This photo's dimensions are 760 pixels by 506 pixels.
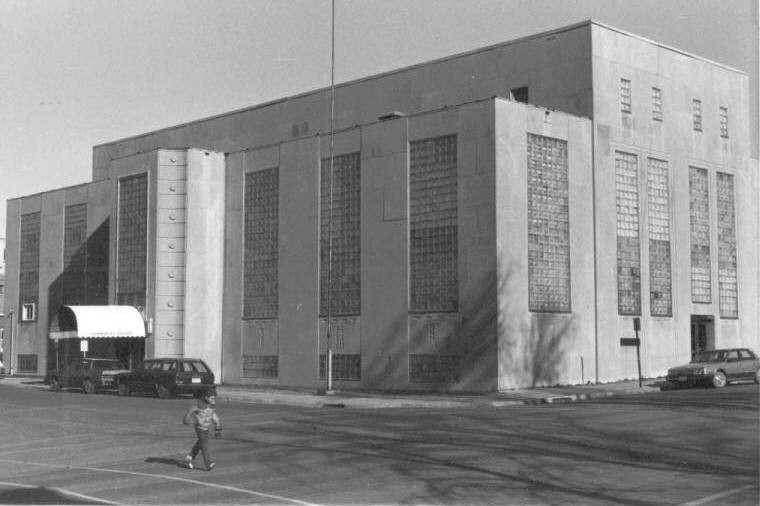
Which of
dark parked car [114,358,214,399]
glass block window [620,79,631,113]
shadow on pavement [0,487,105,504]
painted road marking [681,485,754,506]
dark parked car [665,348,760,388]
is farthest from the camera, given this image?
glass block window [620,79,631,113]

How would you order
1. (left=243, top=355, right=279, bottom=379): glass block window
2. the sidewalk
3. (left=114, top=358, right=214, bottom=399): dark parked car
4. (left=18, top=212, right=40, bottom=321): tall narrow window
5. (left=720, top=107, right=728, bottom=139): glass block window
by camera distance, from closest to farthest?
the sidewalk < (left=114, top=358, right=214, bottom=399): dark parked car < (left=243, top=355, right=279, bottom=379): glass block window < (left=720, top=107, right=728, bottom=139): glass block window < (left=18, top=212, right=40, bottom=321): tall narrow window

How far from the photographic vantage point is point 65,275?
2267 inches

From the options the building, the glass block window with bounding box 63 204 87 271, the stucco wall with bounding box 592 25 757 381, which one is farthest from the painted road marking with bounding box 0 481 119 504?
the glass block window with bounding box 63 204 87 271

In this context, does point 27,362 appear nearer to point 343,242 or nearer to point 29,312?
point 29,312

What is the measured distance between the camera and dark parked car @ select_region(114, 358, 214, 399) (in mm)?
36000

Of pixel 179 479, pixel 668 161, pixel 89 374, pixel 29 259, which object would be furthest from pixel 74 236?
pixel 179 479

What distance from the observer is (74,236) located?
57.5 m

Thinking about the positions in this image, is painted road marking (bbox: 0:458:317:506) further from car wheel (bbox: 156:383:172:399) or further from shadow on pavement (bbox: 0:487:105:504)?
car wheel (bbox: 156:383:172:399)

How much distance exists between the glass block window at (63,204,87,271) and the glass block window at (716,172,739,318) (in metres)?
35.8

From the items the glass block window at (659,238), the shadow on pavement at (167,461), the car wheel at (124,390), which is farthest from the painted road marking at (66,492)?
the glass block window at (659,238)

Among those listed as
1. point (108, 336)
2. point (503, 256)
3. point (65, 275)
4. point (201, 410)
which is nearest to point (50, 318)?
point (65, 275)

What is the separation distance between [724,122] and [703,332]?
10.5 metres

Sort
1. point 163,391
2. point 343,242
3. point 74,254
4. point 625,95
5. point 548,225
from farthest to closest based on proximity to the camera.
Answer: point 74,254, point 343,242, point 625,95, point 548,225, point 163,391

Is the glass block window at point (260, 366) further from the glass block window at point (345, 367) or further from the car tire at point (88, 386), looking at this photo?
the car tire at point (88, 386)
